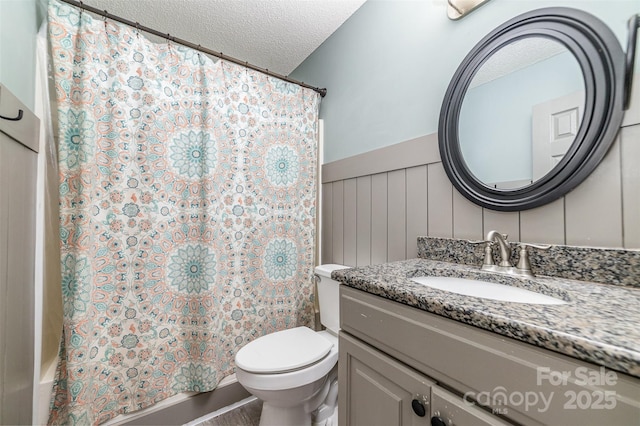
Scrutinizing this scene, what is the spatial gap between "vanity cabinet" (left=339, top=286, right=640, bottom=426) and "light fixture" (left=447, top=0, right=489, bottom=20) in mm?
1195

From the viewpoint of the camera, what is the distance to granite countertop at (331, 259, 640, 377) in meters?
0.36

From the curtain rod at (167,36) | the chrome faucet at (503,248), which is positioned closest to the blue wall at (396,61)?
the curtain rod at (167,36)

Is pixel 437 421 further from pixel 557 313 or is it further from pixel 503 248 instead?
pixel 503 248

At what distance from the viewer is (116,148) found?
1.15m

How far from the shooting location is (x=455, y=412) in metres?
0.52

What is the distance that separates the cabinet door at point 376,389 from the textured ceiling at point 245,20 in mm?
1788

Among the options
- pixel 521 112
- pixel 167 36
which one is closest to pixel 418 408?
pixel 521 112

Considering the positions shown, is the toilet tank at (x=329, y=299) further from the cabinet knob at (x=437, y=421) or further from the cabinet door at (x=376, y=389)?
the cabinet knob at (x=437, y=421)

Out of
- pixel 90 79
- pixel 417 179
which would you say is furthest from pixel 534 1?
pixel 90 79

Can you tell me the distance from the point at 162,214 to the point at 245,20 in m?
1.31

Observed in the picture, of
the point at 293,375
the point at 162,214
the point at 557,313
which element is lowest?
the point at 293,375

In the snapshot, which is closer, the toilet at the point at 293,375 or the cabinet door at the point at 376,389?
the cabinet door at the point at 376,389

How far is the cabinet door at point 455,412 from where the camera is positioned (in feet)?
1.59

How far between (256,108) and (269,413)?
1624mm
